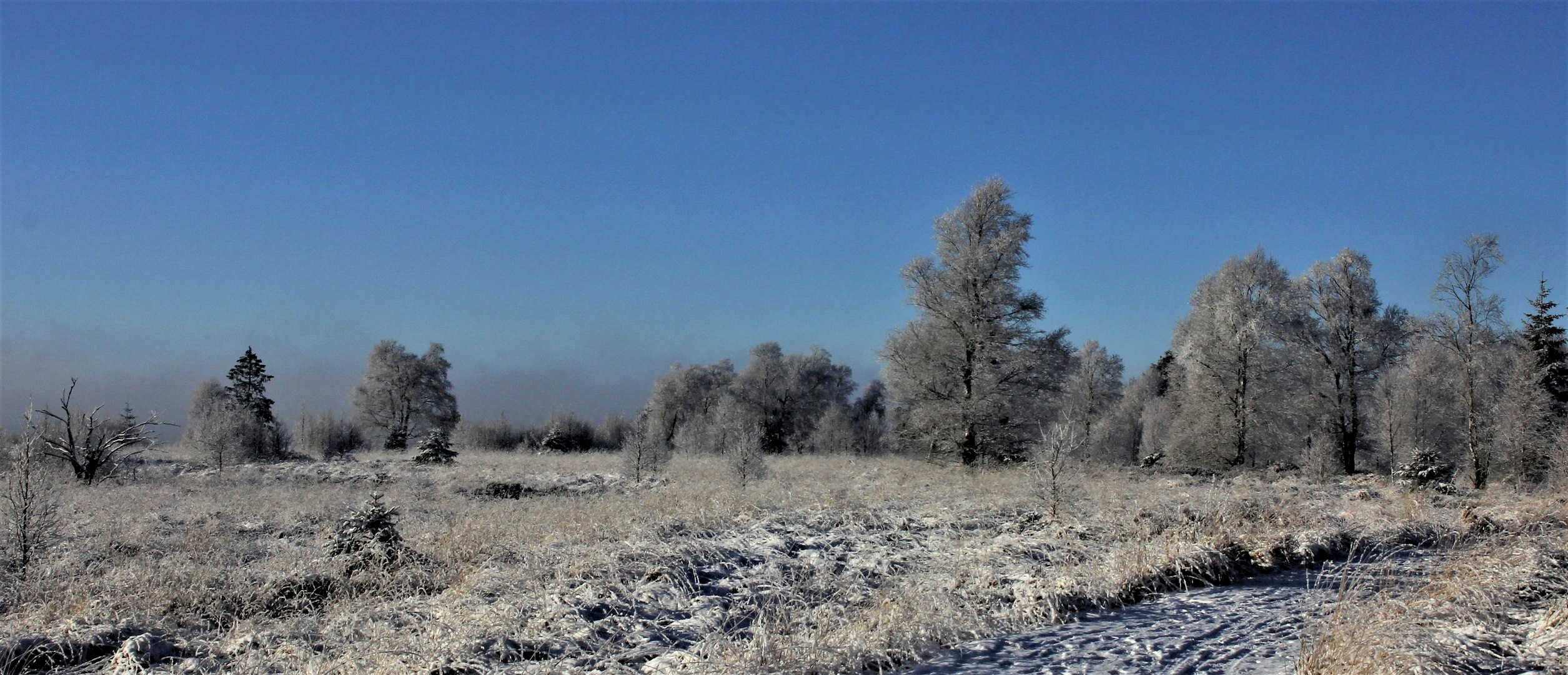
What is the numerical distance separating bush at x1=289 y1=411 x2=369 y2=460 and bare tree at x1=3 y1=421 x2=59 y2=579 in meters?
34.7

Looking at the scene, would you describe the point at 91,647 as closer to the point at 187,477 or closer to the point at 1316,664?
the point at 1316,664

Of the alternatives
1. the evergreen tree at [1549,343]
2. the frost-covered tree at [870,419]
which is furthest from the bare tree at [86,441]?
the evergreen tree at [1549,343]

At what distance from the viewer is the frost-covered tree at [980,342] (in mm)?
22906

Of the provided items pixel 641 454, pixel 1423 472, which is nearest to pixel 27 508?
pixel 641 454

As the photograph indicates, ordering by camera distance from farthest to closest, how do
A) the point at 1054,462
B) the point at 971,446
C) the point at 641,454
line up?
the point at 971,446 < the point at 641,454 < the point at 1054,462

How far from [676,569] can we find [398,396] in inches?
1979

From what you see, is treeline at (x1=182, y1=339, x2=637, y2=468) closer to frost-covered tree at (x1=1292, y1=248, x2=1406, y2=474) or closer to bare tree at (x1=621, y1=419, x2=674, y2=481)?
bare tree at (x1=621, y1=419, x2=674, y2=481)

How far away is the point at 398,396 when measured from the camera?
51.5 m

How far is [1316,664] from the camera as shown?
504cm

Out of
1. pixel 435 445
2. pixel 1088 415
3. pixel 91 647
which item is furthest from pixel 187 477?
pixel 1088 415

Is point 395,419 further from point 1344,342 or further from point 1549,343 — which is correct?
point 1549,343

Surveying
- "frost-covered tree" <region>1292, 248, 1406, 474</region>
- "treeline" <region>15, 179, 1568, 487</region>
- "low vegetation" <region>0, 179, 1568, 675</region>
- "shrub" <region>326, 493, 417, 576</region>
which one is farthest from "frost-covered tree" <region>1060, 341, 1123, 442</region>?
"shrub" <region>326, 493, 417, 576</region>

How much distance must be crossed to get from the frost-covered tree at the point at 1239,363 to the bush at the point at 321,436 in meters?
41.9

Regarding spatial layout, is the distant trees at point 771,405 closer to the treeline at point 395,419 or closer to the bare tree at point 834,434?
the bare tree at point 834,434
